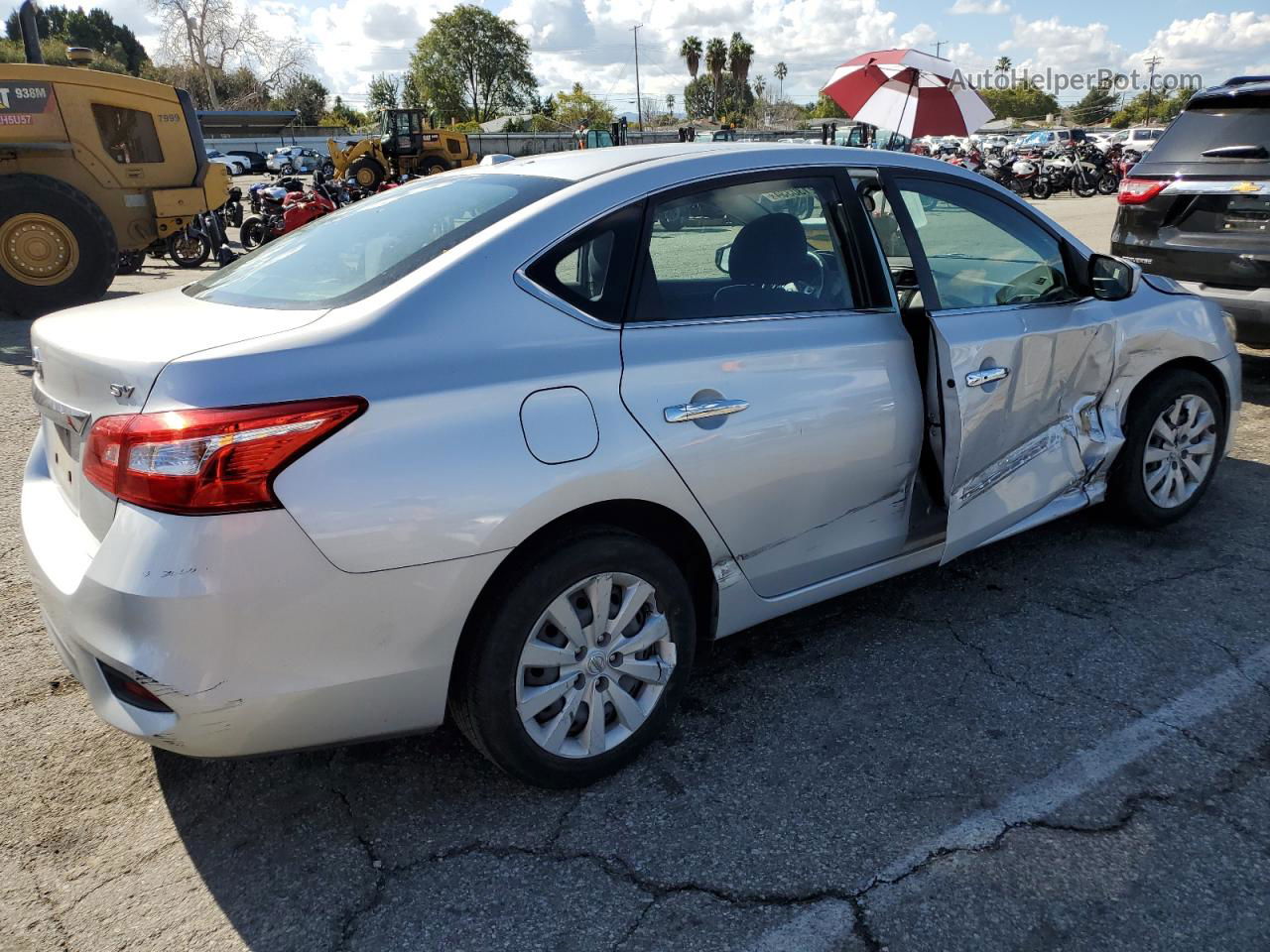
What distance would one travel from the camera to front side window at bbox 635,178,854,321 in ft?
9.14

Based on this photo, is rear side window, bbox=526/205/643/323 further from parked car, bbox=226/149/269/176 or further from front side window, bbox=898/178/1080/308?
parked car, bbox=226/149/269/176

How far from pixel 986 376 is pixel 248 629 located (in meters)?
2.40

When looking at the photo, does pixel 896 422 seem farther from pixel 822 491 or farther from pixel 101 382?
pixel 101 382

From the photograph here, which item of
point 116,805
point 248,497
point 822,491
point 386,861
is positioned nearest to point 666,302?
point 822,491

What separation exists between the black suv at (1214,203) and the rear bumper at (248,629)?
5.38m

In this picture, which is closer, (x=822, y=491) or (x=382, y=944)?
(x=382, y=944)

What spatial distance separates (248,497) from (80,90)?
1055 centimetres

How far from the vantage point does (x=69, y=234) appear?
976cm

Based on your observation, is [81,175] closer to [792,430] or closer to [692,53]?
[792,430]

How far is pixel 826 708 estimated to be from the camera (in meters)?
2.99

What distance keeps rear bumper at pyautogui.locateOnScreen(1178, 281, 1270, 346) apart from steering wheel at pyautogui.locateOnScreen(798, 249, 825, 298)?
371 cm

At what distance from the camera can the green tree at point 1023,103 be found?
127m

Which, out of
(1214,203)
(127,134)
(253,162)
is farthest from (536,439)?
(253,162)

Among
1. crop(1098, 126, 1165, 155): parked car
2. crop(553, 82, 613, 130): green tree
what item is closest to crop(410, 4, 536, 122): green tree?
crop(553, 82, 613, 130): green tree
